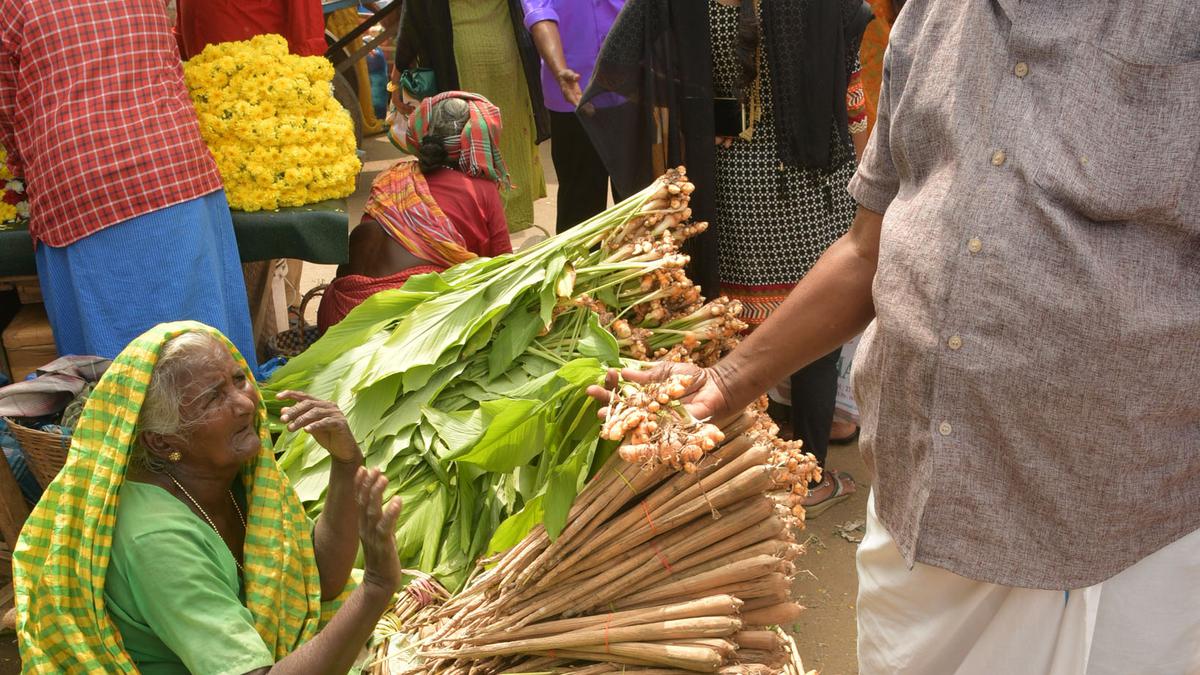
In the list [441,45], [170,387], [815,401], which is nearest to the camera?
[170,387]

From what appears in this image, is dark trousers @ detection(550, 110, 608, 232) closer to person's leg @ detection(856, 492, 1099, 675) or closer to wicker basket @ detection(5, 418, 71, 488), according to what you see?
wicker basket @ detection(5, 418, 71, 488)

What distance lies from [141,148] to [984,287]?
2.81 metres

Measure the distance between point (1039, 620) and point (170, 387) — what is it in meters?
1.54

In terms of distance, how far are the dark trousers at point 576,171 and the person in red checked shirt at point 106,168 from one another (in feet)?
7.15

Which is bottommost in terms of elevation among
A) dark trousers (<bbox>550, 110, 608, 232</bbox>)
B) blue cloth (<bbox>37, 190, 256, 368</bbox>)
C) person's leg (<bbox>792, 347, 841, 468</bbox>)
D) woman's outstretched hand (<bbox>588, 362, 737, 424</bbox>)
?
person's leg (<bbox>792, 347, 841, 468</bbox>)

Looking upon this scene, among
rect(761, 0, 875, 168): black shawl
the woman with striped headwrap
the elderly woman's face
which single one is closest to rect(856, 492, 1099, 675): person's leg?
Result: the elderly woman's face

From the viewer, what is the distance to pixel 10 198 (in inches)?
145

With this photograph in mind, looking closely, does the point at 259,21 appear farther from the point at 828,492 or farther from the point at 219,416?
the point at 828,492

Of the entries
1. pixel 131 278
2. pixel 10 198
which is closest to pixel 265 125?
pixel 131 278

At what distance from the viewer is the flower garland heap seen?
367 centimetres

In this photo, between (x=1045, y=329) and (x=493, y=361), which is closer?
(x=1045, y=329)

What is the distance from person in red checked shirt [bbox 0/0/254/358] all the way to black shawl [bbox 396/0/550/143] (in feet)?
7.82

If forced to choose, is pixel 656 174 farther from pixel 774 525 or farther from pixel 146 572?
pixel 146 572

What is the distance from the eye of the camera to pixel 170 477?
2.19 meters
